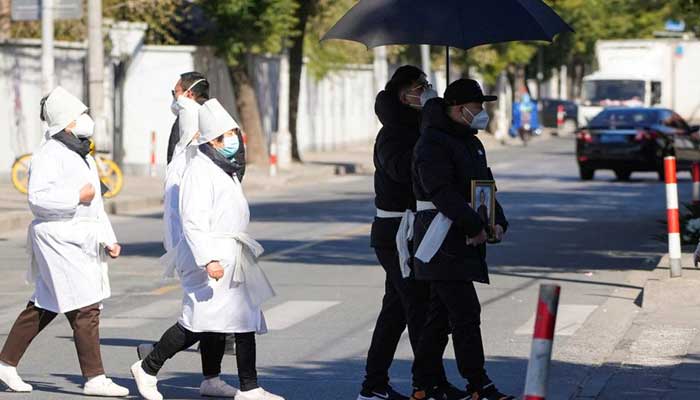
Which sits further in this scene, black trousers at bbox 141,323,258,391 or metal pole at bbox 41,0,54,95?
metal pole at bbox 41,0,54,95

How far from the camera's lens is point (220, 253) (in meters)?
8.51

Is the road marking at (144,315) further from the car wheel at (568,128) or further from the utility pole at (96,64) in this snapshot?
the car wheel at (568,128)

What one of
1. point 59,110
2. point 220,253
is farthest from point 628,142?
point 220,253

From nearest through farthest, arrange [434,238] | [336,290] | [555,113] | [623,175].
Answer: [434,238] < [336,290] < [623,175] < [555,113]

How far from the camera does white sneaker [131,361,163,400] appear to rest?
8844mm

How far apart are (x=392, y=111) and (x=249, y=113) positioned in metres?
27.7

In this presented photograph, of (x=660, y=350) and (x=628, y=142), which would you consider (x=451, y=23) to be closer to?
(x=660, y=350)

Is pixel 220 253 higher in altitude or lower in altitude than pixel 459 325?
higher

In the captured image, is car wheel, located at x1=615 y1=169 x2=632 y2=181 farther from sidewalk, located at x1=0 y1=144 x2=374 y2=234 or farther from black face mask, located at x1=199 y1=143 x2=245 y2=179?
black face mask, located at x1=199 y1=143 x2=245 y2=179

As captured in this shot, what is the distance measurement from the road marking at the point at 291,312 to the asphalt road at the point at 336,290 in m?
0.01

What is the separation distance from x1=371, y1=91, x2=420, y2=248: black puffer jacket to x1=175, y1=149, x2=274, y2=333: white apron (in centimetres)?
72

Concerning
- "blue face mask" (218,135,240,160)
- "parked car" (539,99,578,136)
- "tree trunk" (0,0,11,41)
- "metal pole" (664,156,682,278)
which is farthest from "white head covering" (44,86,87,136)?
"parked car" (539,99,578,136)

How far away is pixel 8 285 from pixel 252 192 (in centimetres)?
1506

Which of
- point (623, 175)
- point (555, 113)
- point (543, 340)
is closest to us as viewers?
point (543, 340)
